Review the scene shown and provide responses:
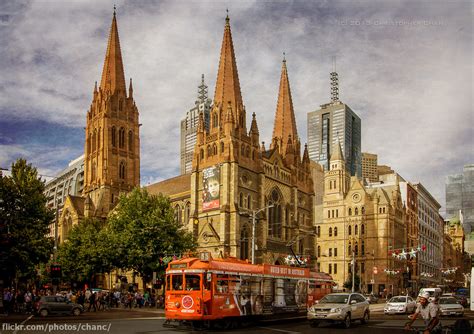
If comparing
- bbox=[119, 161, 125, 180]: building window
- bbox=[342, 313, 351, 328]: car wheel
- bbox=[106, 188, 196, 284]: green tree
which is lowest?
bbox=[342, 313, 351, 328]: car wheel

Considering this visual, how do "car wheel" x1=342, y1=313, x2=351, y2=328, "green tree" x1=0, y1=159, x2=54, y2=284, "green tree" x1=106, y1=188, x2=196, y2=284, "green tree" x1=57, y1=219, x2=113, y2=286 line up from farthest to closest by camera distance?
"green tree" x1=57, y1=219, x2=113, y2=286 → "green tree" x1=106, y1=188, x2=196, y2=284 → "green tree" x1=0, y1=159, x2=54, y2=284 → "car wheel" x1=342, y1=313, x2=351, y2=328

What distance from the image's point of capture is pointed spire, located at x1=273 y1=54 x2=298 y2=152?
79062 millimetres

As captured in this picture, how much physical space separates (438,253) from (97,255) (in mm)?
96237

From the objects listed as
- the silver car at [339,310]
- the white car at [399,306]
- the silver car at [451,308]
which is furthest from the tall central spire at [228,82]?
the silver car at [339,310]

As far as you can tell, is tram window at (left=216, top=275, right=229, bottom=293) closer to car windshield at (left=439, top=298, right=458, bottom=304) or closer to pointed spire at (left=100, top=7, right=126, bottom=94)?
car windshield at (left=439, top=298, right=458, bottom=304)

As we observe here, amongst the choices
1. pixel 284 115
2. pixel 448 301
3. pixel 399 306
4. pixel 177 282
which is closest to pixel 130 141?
pixel 284 115

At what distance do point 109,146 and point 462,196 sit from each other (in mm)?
103487

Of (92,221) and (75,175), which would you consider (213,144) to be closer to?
(92,221)

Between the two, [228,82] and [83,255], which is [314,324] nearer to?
[83,255]

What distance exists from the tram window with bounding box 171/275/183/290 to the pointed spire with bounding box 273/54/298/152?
174ft

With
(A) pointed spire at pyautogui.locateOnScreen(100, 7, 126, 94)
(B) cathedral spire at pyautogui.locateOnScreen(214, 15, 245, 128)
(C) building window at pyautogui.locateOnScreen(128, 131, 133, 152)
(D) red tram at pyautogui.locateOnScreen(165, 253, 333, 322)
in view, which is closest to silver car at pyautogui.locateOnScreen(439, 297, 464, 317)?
(D) red tram at pyautogui.locateOnScreen(165, 253, 333, 322)

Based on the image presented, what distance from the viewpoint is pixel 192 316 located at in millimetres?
25047

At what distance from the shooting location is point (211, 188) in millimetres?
64250

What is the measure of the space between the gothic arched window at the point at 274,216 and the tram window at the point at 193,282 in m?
42.3
